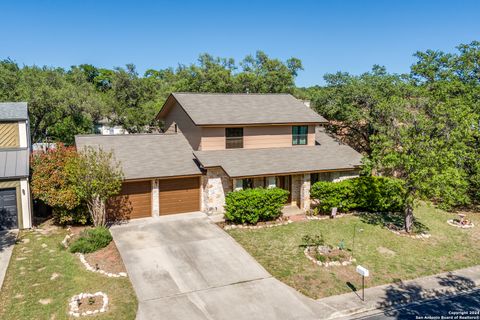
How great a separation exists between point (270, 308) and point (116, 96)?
35412 mm

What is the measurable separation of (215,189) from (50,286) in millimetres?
10274

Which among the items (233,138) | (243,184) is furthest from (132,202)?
(233,138)

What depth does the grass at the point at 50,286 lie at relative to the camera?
11.2 m

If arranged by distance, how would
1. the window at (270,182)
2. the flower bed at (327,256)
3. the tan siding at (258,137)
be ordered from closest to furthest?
the flower bed at (327,256), the window at (270,182), the tan siding at (258,137)

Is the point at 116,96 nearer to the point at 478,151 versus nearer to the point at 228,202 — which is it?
the point at 228,202

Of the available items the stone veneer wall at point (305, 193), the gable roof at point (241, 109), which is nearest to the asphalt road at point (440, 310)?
the stone veneer wall at point (305, 193)

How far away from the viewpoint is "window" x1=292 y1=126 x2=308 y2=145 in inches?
985

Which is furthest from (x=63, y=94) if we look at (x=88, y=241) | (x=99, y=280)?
(x=99, y=280)

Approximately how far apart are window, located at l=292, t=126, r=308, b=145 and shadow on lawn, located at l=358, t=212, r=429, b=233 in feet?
21.1

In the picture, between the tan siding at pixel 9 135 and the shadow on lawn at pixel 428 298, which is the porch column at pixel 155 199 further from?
the shadow on lawn at pixel 428 298

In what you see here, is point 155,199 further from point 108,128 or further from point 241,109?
point 108,128

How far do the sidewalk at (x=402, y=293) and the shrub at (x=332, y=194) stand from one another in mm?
7265

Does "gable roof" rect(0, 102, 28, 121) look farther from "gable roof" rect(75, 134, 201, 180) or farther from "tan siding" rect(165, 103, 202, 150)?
"tan siding" rect(165, 103, 202, 150)

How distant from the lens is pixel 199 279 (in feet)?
45.0
